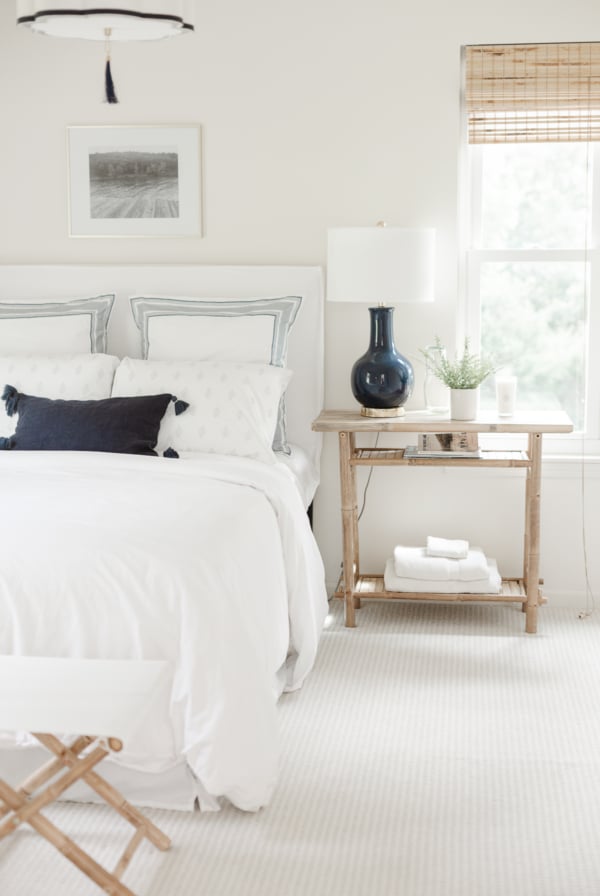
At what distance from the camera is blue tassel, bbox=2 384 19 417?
12.3 feet

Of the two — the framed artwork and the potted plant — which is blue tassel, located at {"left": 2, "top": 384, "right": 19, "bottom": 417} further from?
the potted plant

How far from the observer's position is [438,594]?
393 centimetres

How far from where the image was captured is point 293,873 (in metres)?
2.33

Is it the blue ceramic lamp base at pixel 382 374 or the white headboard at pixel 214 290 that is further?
the white headboard at pixel 214 290

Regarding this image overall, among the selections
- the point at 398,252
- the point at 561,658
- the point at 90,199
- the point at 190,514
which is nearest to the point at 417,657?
the point at 561,658

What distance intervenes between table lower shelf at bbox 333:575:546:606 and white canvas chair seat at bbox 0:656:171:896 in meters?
1.79

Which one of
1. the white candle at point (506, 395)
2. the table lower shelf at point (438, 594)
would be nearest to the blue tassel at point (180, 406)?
the table lower shelf at point (438, 594)

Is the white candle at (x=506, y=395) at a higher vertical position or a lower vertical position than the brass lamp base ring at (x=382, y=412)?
higher

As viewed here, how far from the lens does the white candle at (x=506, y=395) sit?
399cm

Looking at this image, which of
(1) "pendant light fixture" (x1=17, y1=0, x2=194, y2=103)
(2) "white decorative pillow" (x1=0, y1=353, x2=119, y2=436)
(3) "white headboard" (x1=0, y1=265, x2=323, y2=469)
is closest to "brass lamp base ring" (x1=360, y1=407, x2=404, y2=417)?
(3) "white headboard" (x1=0, y1=265, x2=323, y2=469)

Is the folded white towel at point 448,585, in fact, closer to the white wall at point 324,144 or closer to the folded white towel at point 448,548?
the folded white towel at point 448,548

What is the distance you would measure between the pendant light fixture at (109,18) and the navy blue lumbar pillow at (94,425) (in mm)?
1266

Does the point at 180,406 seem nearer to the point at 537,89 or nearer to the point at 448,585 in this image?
the point at 448,585

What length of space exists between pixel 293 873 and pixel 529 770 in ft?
2.63
